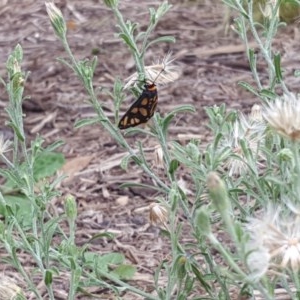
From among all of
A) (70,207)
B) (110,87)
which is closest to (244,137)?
(70,207)

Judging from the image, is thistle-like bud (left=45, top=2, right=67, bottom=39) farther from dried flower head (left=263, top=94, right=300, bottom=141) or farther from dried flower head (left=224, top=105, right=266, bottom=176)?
dried flower head (left=263, top=94, right=300, bottom=141)

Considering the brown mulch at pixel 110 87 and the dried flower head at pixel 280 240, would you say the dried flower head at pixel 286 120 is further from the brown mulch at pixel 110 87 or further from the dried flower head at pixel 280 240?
the brown mulch at pixel 110 87

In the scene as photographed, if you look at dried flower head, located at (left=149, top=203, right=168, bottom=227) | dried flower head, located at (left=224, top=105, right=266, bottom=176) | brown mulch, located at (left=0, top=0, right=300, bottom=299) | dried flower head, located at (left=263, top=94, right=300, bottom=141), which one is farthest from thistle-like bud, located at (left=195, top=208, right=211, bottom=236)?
brown mulch, located at (left=0, top=0, right=300, bottom=299)

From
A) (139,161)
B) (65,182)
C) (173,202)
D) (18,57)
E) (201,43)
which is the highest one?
(18,57)

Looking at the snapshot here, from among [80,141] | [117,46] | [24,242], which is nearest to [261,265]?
[24,242]

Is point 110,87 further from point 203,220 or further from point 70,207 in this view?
point 203,220

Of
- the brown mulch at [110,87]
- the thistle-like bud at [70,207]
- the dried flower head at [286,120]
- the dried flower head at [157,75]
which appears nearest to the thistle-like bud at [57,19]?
the dried flower head at [157,75]

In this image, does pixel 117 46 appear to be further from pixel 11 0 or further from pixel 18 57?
pixel 18 57
